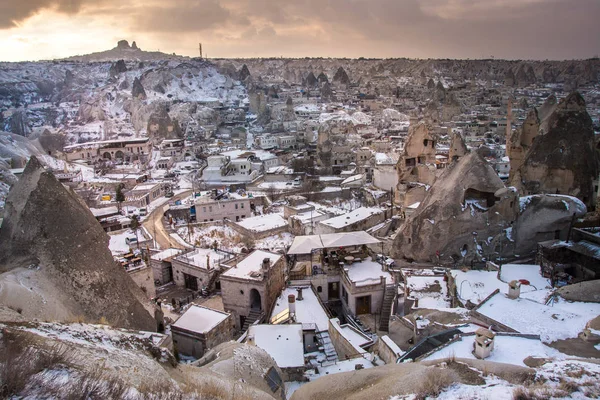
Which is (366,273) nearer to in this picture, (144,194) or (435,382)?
(435,382)

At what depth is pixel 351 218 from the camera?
29359 millimetres

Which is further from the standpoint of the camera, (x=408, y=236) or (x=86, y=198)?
(x=86, y=198)

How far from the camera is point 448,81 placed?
15875cm

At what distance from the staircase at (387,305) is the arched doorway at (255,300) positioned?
4.92 meters

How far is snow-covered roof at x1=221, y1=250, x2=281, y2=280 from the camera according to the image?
1789 cm

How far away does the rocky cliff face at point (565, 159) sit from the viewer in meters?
25.7

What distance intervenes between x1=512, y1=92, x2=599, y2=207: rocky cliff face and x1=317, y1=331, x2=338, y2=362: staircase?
1738cm

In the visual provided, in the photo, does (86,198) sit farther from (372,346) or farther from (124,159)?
(372,346)

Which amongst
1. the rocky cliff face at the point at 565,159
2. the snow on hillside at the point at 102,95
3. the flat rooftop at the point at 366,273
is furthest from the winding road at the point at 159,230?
the snow on hillside at the point at 102,95

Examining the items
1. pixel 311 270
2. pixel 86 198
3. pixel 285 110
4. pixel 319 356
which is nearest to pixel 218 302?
pixel 311 270

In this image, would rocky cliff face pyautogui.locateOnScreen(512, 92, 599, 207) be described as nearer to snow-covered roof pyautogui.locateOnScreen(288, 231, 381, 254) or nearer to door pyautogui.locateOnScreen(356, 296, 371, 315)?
snow-covered roof pyautogui.locateOnScreen(288, 231, 381, 254)

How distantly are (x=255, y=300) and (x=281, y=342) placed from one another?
459cm

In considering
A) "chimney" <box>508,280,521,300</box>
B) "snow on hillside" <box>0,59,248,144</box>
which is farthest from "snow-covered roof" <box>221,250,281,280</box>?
"snow on hillside" <box>0,59,248,144</box>

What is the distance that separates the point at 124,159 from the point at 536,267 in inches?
2378
